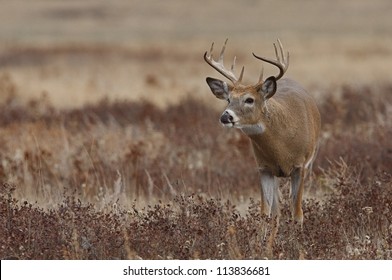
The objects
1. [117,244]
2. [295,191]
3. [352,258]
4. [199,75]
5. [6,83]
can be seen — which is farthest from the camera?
[199,75]

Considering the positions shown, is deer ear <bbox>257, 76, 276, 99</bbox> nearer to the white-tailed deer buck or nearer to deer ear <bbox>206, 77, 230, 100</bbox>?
the white-tailed deer buck

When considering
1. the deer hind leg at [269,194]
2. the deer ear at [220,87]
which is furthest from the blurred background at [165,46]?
the deer ear at [220,87]

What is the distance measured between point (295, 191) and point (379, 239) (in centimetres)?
113

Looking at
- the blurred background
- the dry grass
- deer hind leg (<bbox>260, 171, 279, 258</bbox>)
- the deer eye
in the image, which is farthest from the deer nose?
the blurred background

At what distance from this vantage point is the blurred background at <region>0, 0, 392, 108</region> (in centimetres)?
2561

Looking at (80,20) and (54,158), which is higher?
(80,20)

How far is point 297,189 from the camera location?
975cm

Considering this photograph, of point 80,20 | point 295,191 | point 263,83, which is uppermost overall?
point 80,20

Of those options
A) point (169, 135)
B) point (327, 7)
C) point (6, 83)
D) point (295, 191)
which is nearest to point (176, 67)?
point (6, 83)

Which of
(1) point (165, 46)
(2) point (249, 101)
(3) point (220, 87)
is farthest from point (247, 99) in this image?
(1) point (165, 46)

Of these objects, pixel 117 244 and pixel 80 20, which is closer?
pixel 117 244

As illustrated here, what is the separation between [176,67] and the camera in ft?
116

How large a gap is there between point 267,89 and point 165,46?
37.4 metres

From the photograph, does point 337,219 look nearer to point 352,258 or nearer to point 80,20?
point 352,258
